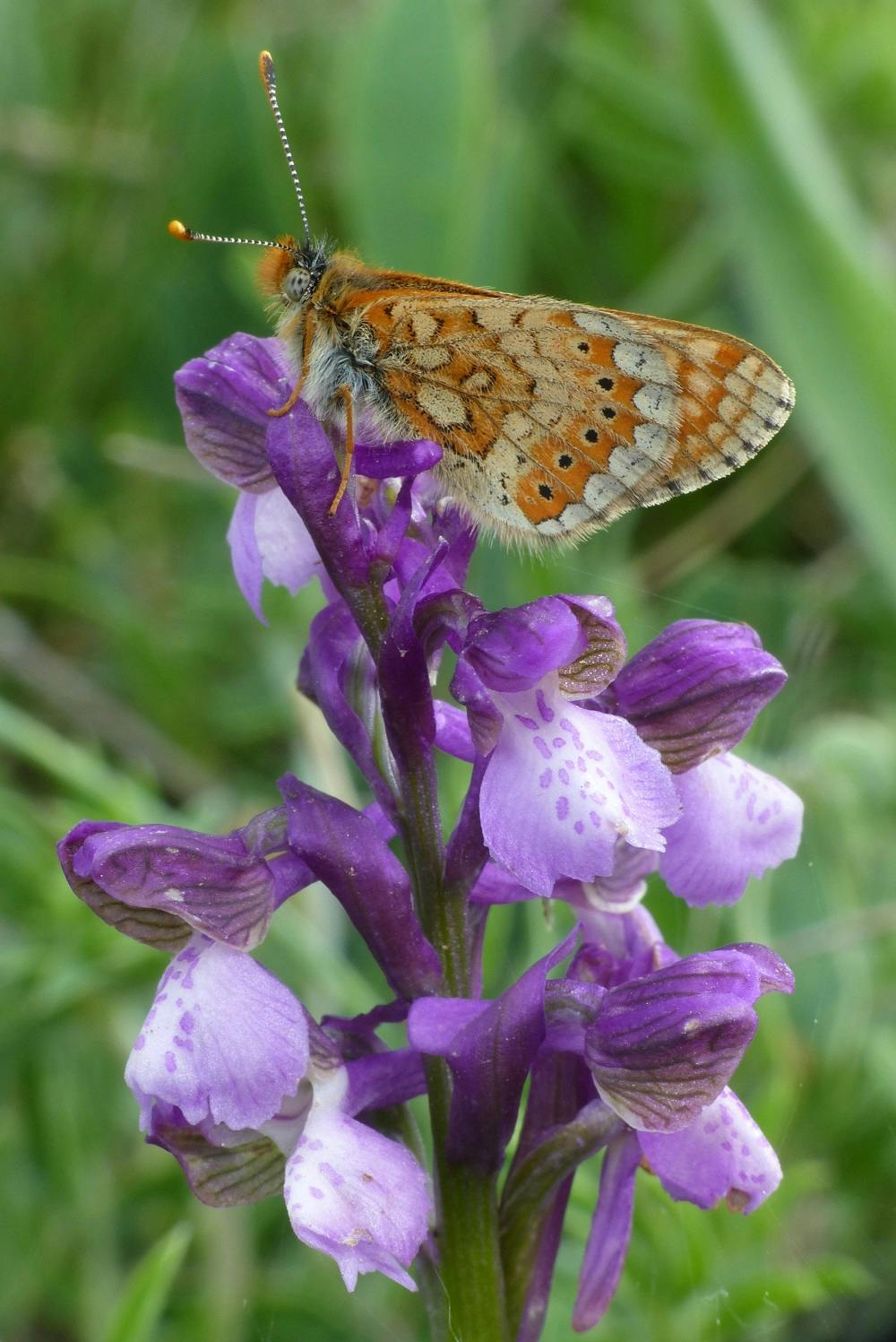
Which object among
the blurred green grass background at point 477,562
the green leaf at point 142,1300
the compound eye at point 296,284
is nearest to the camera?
the compound eye at point 296,284

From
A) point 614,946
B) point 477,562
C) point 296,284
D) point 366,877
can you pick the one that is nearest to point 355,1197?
point 366,877

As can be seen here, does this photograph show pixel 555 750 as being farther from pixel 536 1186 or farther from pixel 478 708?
pixel 536 1186

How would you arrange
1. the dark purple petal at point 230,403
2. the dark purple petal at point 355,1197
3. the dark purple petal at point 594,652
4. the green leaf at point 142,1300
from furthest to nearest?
the green leaf at point 142,1300, the dark purple petal at point 230,403, the dark purple petal at point 594,652, the dark purple petal at point 355,1197

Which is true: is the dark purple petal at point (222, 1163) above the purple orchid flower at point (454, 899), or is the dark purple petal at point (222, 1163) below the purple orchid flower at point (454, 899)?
below

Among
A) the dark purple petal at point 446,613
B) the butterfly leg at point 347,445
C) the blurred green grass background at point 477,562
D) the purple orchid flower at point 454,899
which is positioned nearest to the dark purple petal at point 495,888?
the purple orchid flower at point 454,899

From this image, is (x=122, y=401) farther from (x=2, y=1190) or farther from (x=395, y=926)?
(x=395, y=926)

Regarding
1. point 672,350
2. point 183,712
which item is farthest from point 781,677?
point 183,712

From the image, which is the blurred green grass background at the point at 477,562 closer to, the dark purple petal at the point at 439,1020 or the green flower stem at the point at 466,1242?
the green flower stem at the point at 466,1242
